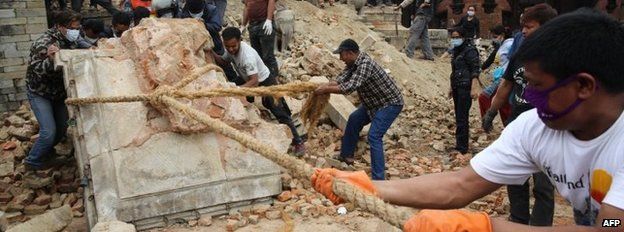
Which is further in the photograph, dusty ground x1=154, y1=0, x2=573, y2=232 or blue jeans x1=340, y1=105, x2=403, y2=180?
blue jeans x1=340, y1=105, x2=403, y2=180

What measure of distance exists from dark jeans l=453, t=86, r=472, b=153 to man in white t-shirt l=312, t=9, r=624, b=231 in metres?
4.35

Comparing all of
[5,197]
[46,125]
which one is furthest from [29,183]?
[46,125]

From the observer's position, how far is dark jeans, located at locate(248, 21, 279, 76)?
22.6ft

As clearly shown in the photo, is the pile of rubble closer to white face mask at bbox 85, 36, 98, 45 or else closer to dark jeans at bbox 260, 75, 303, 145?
white face mask at bbox 85, 36, 98, 45

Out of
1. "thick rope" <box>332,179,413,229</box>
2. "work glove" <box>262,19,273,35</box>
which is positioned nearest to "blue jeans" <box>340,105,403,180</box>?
"work glove" <box>262,19,273,35</box>

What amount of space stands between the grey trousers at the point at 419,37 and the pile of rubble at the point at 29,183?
294 inches

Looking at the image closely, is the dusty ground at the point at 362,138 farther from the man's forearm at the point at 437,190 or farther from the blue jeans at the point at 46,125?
the man's forearm at the point at 437,190

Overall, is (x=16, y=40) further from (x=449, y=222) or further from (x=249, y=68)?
(x=449, y=222)

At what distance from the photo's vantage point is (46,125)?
5.16m

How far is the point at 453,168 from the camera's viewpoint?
19.4 ft

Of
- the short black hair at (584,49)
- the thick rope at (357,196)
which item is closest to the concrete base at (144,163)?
the thick rope at (357,196)

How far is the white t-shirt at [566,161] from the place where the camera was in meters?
1.57

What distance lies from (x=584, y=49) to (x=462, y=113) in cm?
481

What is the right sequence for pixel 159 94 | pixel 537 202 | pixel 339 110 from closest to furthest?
pixel 537 202
pixel 159 94
pixel 339 110
